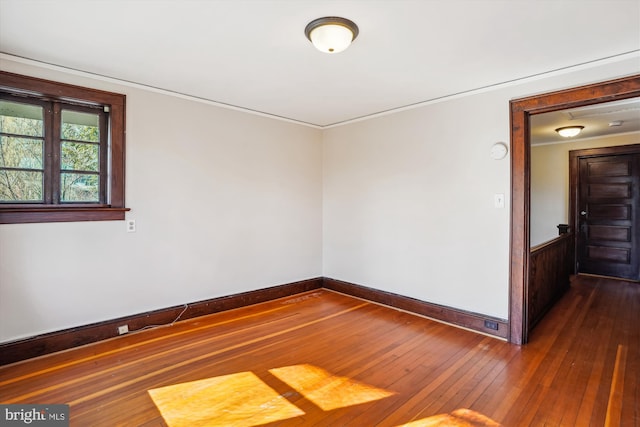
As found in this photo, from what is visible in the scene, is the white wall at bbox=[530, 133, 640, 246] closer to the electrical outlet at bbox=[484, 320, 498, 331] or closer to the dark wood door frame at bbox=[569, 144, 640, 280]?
the dark wood door frame at bbox=[569, 144, 640, 280]

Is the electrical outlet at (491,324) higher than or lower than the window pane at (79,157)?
lower

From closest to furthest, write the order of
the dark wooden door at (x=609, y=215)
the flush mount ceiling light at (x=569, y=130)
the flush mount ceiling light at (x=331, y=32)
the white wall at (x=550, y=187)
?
1. the flush mount ceiling light at (x=331, y=32)
2. the flush mount ceiling light at (x=569, y=130)
3. the dark wooden door at (x=609, y=215)
4. the white wall at (x=550, y=187)

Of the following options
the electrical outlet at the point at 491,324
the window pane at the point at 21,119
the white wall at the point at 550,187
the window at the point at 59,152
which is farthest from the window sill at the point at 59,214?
the white wall at the point at 550,187

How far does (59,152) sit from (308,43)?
2379 millimetres

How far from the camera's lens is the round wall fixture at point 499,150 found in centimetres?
313

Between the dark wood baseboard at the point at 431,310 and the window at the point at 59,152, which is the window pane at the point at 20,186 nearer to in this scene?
the window at the point at 59,152

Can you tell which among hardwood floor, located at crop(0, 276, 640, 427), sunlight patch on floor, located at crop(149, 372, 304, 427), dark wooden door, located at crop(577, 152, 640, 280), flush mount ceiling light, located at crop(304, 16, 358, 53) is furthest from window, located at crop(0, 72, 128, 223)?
dark wooden door, located at crop(577, 152, 640, 280)

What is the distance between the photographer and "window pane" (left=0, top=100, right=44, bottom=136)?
2662 mm

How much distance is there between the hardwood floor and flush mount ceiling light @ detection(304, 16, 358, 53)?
94.8 inches

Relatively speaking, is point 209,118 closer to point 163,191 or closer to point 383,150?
point 163,191

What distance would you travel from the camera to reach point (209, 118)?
376 centimetres

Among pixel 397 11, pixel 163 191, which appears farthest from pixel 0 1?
pixel 397 11

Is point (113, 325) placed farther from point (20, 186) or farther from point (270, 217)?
point (270, 217)

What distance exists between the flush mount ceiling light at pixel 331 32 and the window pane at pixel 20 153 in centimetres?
250
